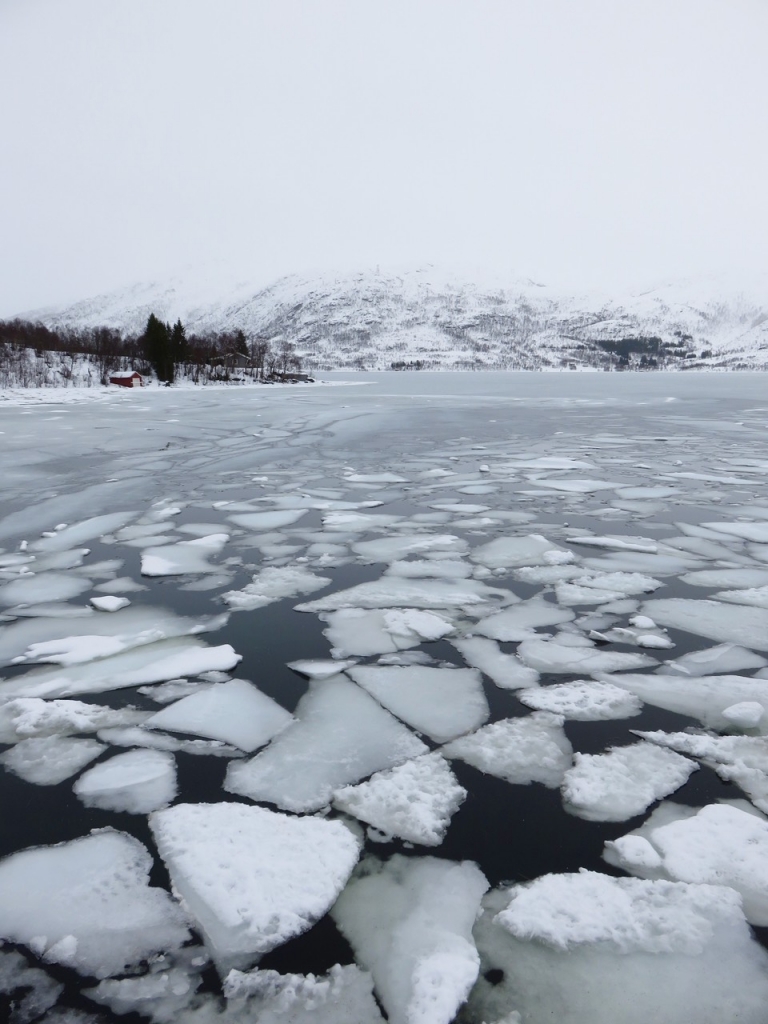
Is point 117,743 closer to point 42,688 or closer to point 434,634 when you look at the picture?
point 42,688

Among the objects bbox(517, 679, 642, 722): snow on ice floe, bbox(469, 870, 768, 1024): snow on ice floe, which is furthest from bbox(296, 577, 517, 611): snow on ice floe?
bbox(469, 870, 768, 1024): snow on ice floe

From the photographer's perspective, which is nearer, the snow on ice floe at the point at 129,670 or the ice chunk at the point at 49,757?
the ice chunk at the point at 49,757

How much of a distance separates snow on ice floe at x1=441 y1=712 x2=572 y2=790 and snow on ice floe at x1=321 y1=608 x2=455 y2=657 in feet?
2.08

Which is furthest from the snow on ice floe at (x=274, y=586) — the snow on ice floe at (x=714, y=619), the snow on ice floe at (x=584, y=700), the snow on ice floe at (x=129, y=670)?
the snow on ice floe at (x=714, y=619)

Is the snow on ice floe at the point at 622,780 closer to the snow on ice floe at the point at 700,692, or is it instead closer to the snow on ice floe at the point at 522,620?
the snow on ice floe at the point at 700,692

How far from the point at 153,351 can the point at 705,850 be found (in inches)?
1516

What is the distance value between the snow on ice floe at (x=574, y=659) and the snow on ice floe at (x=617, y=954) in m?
0.95

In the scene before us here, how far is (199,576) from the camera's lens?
3264mm

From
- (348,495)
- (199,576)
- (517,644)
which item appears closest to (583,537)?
(517,644)

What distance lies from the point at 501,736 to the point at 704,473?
514 cm

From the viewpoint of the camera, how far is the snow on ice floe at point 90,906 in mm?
1196

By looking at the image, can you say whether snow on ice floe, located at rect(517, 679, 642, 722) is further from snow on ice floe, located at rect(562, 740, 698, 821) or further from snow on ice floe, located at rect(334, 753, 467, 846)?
snow on ice floe, located at rect(334, 753, 467, 846)

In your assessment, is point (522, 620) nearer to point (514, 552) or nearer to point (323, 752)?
point (514, 552)

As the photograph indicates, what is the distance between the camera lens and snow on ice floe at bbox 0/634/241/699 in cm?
214
